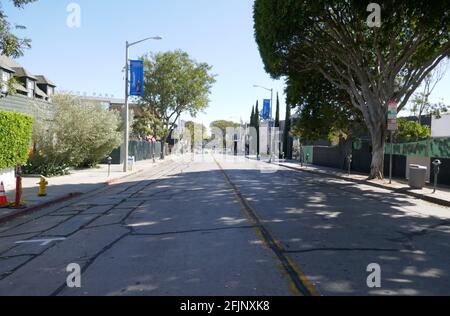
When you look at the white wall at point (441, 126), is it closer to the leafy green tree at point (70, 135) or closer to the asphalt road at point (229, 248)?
the asphalt road at point (229, 248)

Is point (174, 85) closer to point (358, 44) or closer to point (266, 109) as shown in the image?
point (266, 109)

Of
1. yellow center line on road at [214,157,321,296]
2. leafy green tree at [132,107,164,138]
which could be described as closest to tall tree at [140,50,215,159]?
leafy green tree at [132,107,164,138]

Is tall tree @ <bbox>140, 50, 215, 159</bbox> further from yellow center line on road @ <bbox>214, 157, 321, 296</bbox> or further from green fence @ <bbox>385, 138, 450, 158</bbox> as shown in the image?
yellow center line on road @ <bbox>214, 157, 321, 296</bbox>

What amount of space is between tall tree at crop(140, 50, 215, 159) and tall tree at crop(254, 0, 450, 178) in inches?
1231

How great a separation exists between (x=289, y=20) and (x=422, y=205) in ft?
28.3

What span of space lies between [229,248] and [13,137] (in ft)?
49.7

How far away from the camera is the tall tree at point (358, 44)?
61.8 ft

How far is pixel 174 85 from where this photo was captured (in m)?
55.9

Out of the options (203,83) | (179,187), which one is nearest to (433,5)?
(179,187)

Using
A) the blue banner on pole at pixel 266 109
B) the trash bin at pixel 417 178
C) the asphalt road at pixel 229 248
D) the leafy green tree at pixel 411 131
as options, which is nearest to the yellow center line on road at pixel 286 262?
the asphalt road at pixel 229 248

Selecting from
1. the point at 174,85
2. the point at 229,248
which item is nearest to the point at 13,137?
the point at 229,248

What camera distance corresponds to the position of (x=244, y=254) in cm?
736

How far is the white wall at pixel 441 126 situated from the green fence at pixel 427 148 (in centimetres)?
470
